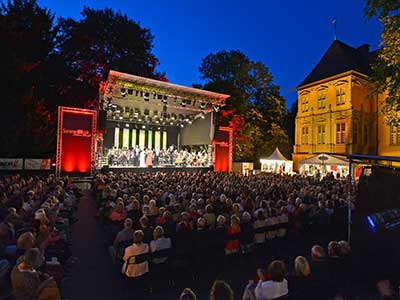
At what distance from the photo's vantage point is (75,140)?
16.4 meters

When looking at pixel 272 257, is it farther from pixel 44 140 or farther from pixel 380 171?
pixel 44 140

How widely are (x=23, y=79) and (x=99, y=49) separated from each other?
11.1m

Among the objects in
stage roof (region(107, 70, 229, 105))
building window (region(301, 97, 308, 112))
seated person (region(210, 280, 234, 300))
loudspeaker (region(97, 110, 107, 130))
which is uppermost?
building window (region(301, 97, 308, 112))

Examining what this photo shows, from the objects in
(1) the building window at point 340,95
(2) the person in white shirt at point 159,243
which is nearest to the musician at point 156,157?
(2) the person in white shirt at point 159,243

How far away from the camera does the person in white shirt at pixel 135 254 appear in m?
4.07

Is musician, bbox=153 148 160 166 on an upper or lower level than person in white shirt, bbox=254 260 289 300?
upper

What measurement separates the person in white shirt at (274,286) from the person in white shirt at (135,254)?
198 cm

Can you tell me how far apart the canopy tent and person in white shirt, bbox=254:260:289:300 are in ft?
53.0

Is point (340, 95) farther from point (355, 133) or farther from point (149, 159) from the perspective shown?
point (149, 159)

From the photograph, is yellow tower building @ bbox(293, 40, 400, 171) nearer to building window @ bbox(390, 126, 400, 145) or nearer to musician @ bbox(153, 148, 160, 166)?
building window @ bbox(390, 126, 400, 145)

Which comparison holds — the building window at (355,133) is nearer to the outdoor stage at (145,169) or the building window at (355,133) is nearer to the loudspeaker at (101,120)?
the outdoor stage at (145,169)

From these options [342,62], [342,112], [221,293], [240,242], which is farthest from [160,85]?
[342,62]

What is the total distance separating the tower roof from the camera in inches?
1070

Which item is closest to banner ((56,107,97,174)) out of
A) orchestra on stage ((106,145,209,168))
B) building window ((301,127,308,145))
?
orchestra on stage ((106,145,209,168))
